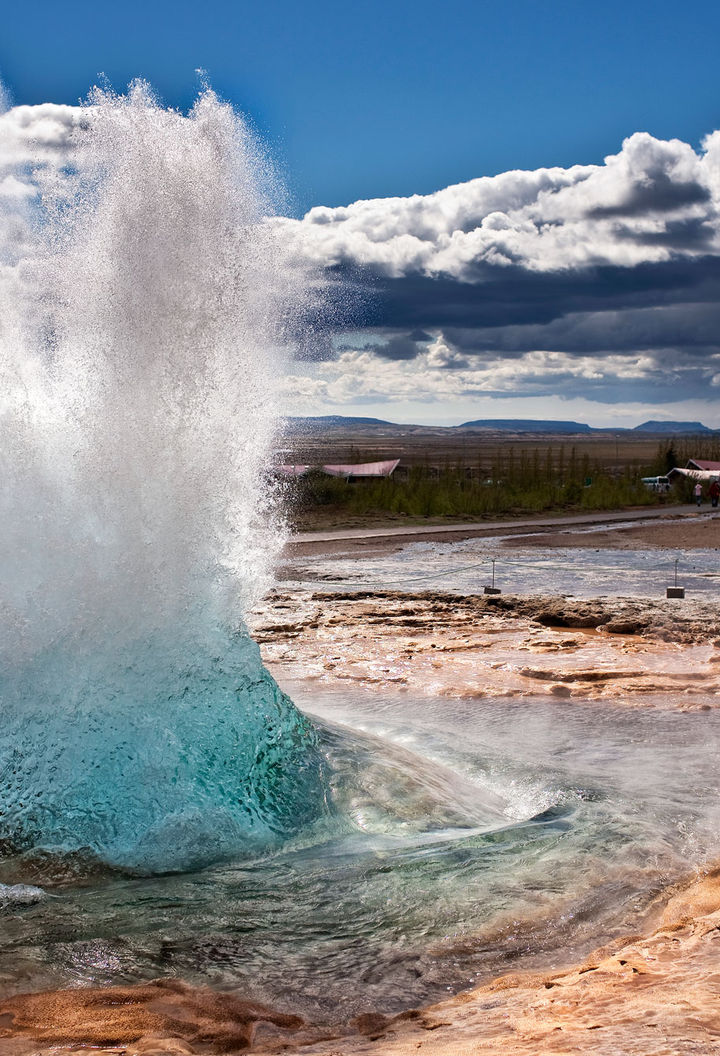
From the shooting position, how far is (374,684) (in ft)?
26.8

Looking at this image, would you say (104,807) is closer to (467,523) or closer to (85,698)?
(85,698)

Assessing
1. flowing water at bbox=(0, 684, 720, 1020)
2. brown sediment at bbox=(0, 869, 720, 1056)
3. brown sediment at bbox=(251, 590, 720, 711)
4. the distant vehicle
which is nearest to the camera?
brown sediment at bbox=(0, 869, 720, 1056)

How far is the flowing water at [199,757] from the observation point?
3.74 meters

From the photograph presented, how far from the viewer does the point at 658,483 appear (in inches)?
1315

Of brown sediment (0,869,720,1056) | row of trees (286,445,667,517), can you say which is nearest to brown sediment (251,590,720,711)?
brown sediment (0,869,720,1056)

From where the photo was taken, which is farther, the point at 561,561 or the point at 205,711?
the point at 561,561

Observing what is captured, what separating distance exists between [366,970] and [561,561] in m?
13.5

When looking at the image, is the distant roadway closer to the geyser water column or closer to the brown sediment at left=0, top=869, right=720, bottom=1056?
the geyser water column

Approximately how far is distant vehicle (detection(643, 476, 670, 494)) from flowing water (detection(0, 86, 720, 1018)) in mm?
27573

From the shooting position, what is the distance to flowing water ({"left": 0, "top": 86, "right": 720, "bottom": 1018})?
12.3 feet

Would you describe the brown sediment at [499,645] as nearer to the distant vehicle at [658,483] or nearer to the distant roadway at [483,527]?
the distant roadway at [483,527]

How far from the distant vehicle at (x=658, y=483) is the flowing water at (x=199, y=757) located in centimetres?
2757

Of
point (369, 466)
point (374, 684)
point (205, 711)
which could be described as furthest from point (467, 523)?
point (205, 711)

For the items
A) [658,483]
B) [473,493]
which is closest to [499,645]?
[473,493]
